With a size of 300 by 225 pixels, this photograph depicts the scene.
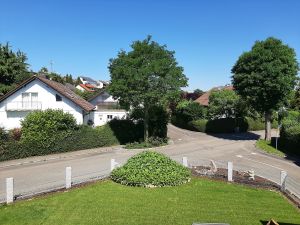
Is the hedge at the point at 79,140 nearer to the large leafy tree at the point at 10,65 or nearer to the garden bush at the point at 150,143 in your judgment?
the garden bush at the point at 150,143

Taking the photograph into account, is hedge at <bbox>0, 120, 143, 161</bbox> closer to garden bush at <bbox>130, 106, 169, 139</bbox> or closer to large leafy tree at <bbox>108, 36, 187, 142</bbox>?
garden bush at <bbox>130, 106, 169, 139</bbox>

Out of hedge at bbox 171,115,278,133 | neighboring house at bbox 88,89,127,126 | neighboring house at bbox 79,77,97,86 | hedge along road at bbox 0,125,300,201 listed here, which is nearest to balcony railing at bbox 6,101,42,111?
hedge along road at bbox 0,125,300,201

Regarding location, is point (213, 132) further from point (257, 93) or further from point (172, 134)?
point (257, 93)

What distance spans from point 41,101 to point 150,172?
24287 mm

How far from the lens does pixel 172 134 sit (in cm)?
4509

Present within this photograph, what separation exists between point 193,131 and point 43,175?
29537mm

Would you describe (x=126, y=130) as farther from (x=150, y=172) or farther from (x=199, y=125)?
(x=150, y=172)

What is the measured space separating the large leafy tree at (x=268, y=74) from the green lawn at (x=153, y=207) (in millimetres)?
19672

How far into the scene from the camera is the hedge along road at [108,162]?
66.1ft

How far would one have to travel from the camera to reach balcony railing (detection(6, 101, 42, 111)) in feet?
127

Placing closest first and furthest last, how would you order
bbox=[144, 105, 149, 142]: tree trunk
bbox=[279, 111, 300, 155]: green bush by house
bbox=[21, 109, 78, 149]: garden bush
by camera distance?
1. bbox=[21, 109, 78, 149]: garden bush
2. bbox=[279, 111, 300, 155]: green bush by house
3. bbox=[144, 105, 149, 142]: tree trunk

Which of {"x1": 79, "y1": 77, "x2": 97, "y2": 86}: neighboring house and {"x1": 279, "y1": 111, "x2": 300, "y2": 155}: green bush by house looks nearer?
{"x1": 279, "y1": 111, "x2": 300, "y2": 155}: green bush by house

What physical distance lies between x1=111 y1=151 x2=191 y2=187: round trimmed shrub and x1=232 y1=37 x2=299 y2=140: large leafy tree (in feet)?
63.7

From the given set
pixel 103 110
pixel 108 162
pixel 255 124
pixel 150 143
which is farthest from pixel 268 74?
pixel 103 110
